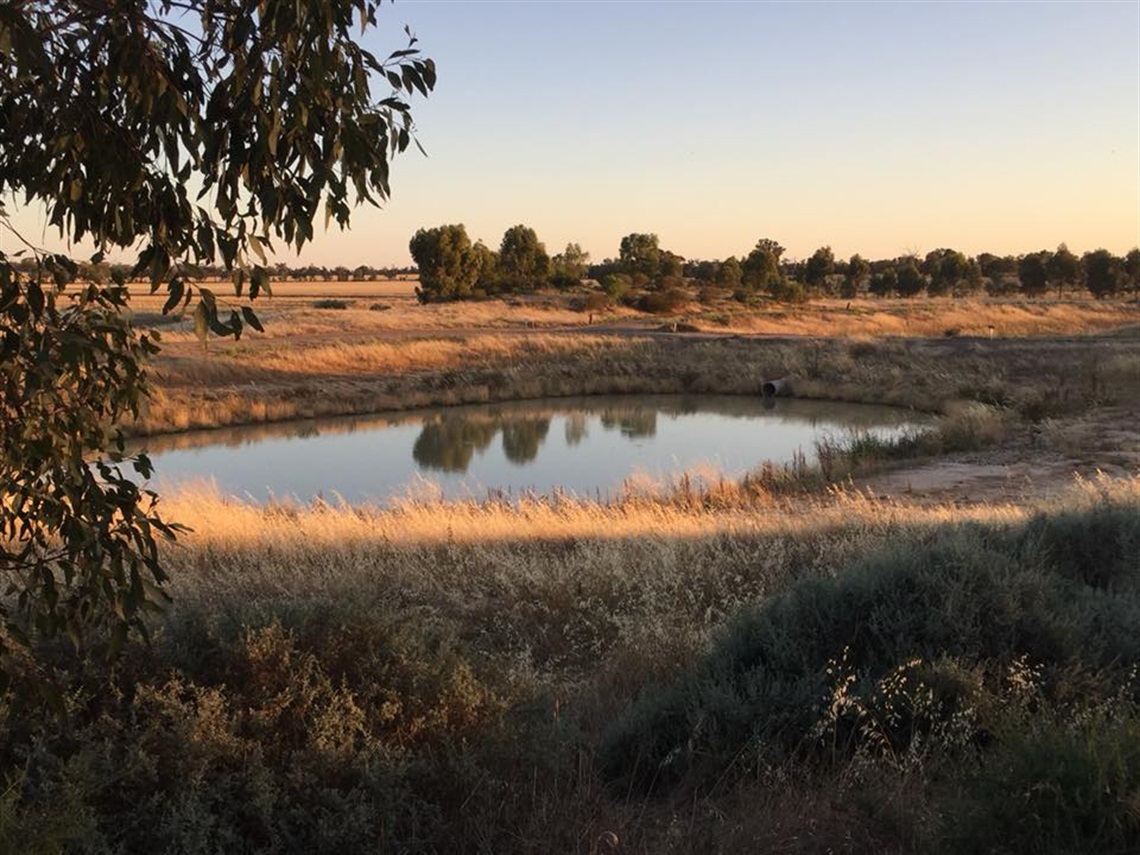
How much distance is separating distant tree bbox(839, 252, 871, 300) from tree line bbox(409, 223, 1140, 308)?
0.37 feet

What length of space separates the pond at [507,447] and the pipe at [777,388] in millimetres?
1065

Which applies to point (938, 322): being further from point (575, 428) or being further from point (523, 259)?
point (523, 259)

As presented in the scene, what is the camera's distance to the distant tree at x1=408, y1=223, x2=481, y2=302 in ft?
273

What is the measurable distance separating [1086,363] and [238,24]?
1420 inches

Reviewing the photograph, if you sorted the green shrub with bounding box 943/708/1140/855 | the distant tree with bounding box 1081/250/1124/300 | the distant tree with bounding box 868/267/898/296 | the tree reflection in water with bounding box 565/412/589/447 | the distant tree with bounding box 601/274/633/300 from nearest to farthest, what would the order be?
the green shrub with bounding box 943/708/1140/855 < the tree reflection in water with bounding box 565/412/589/447 < the distant tree with bounding box 601/274/633/300 < the distant tree with bounding box 1081/250/1124/300 < the distant tree with bounding box 868/267/898/296

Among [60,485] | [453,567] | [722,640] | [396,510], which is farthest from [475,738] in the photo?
[396,510]

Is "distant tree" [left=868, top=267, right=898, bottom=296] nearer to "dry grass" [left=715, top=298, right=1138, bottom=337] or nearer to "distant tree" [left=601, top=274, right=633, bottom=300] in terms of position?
"distant tree" [left=601, top=274, right=633, bottom=300]

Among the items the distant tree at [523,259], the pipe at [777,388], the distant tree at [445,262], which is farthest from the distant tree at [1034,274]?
the pipe at [777,388]

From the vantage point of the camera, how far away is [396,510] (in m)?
13.9

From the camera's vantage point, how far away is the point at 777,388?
125 ft

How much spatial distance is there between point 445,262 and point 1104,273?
65.0 metres

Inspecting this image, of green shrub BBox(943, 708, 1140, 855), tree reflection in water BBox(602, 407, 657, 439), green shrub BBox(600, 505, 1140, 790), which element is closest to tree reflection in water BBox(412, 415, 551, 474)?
tree reflection in water BBox(602, 407, 657, 439)

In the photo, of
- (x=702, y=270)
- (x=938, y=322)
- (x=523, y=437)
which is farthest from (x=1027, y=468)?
(x=702, y=270)

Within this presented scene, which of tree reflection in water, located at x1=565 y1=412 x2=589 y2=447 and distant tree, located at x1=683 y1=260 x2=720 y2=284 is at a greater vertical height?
distant tree, located at x1=683 y1=260 x2=720 y2=284
